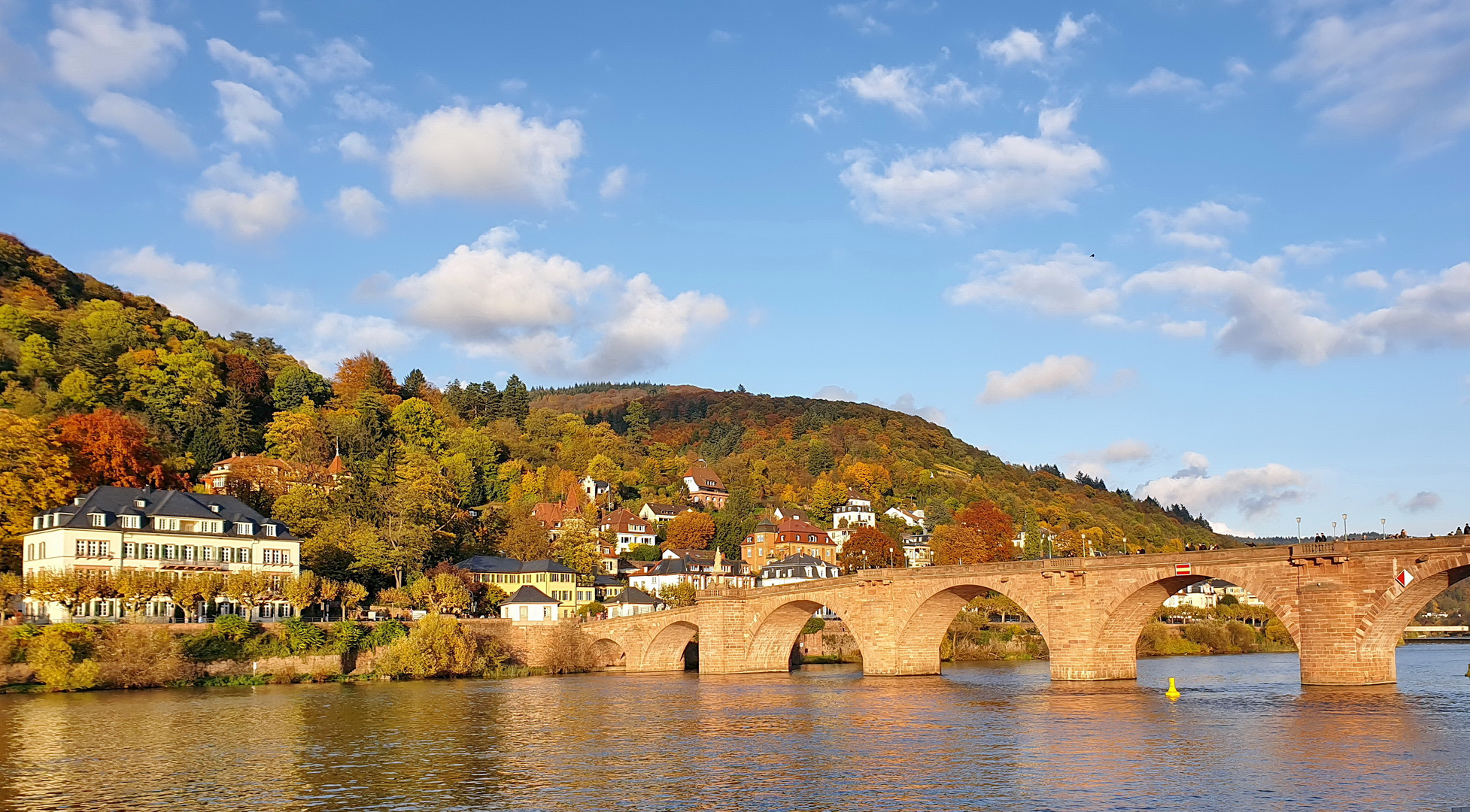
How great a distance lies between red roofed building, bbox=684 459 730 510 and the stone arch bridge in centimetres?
7981

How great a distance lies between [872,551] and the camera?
11694 centimetres

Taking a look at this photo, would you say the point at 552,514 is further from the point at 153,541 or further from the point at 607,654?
the point at 153,541

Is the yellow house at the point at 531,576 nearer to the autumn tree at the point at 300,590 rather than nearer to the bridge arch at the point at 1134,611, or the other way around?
the autumn tree at the point at 300,590

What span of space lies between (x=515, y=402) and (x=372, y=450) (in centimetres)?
5037

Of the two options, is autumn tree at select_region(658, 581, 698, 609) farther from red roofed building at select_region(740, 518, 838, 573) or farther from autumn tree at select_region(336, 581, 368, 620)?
autumn tree at select_region(336, 581, 368, 620)

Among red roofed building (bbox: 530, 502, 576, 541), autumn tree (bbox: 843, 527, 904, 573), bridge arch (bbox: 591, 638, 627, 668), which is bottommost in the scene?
bridge arch (bbox: 591, 638, 627, 668)

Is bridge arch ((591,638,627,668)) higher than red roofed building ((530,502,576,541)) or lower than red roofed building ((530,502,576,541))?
lower

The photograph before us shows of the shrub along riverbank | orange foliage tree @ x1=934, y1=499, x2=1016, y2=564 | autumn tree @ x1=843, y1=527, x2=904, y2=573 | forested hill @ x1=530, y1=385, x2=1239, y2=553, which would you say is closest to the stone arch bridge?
the shrub along riverbank

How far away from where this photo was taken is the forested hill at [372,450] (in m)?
85.1

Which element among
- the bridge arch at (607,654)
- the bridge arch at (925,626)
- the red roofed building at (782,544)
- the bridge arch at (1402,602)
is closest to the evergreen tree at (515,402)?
the red roofed building at (782,544)

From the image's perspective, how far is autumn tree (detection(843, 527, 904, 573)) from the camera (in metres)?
116

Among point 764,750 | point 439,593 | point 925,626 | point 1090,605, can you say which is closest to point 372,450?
point 439,593

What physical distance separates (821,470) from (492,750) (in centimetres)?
13103

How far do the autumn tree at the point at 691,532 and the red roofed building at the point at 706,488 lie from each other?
19136 millimetres
